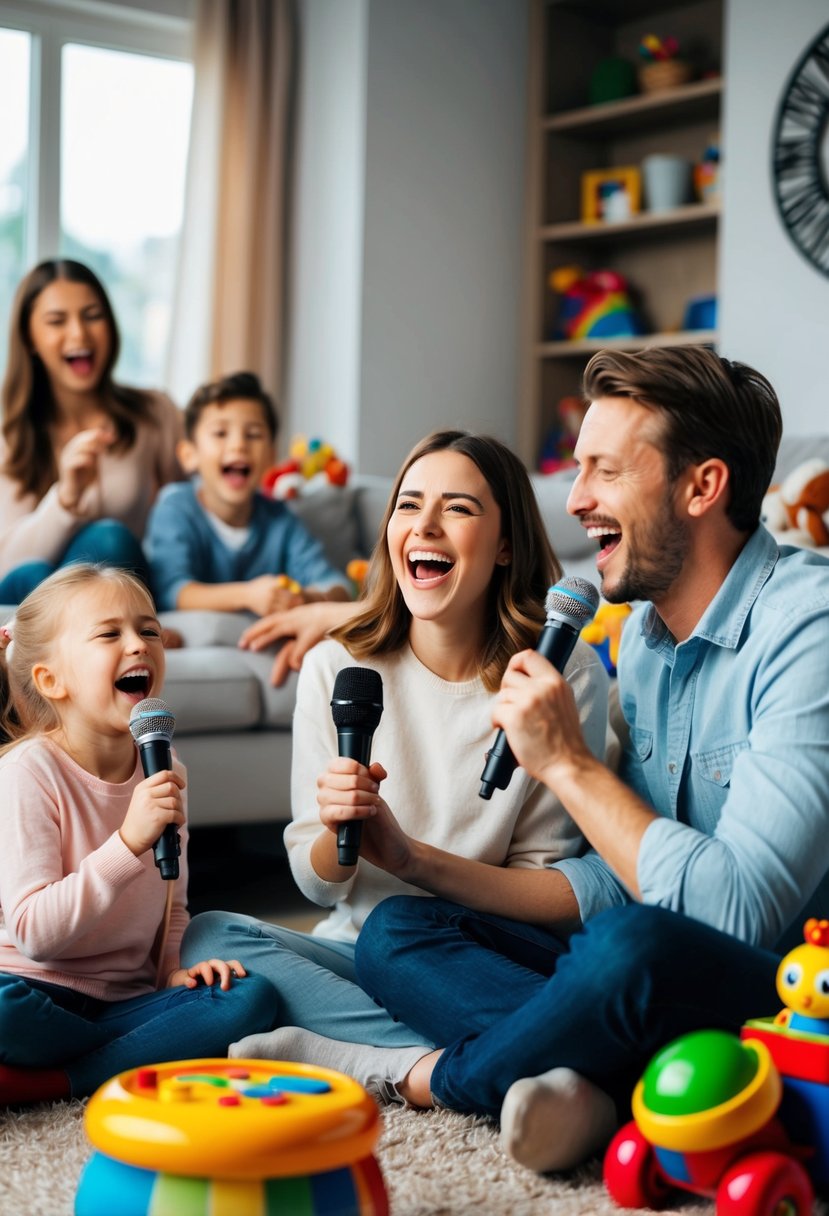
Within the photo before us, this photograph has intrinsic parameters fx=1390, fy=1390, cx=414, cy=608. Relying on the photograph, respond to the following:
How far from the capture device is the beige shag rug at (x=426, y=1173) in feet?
4.25

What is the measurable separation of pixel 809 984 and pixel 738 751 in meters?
0.32

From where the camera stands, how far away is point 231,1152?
1040 millimetres

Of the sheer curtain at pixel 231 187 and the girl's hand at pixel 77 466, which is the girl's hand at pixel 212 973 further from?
the sheer curtain at pixel 231 187

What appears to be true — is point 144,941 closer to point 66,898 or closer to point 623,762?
point 66,898

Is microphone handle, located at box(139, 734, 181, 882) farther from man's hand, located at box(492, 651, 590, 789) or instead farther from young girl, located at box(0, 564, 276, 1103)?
man's hand, located at box(492, 651, 590, 789)

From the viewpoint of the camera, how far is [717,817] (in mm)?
1555

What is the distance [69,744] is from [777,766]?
877mm

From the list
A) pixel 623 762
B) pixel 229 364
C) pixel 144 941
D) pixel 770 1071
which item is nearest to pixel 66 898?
pixel 144 941

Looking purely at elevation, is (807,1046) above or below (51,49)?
below

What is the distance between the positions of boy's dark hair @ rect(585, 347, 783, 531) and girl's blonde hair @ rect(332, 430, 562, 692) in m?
0.31

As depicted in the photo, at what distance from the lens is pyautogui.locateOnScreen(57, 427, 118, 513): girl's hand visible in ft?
8.70

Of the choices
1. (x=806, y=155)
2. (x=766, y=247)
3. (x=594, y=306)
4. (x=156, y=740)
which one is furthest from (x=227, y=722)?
(x=594, y=306)

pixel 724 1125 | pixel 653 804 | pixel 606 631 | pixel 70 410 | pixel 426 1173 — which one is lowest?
pixel 426 1173

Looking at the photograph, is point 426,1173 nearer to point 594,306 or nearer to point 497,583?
point 497,583
